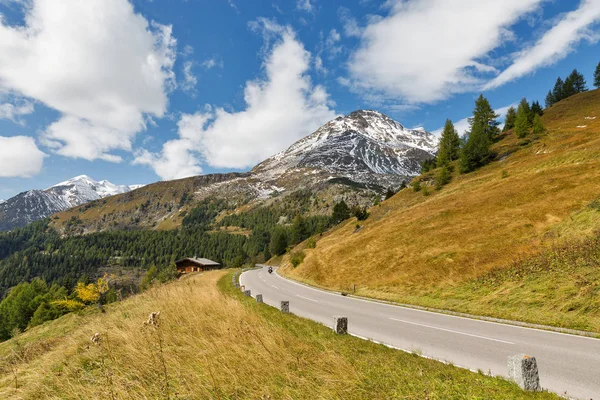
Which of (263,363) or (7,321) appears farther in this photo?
(7,321)

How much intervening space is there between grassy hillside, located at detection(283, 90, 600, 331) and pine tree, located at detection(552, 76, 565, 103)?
91764 mm

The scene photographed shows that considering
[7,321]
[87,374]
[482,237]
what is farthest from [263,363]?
[7,321]

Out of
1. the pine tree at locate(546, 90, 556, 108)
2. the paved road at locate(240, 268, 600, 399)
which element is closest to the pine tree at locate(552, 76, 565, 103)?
the pine tree at locate(546, 90, 556, 108)

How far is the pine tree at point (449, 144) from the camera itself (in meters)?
76.3

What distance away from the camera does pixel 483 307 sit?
53.9ft

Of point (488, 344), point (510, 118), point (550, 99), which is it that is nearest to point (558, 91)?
point (550, 99)

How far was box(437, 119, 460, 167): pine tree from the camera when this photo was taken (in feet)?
250

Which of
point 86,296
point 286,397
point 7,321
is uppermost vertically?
point 286,397

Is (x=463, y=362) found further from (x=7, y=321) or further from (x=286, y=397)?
(x=7, y=321)

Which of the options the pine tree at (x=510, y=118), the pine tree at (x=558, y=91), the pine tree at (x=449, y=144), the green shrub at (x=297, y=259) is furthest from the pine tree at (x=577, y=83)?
the green shrub at (x=297, y=259)

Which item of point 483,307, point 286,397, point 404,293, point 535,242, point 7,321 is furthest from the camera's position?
point 7,321

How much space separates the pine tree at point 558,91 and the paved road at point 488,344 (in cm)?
15096

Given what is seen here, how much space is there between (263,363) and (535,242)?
1014 inches

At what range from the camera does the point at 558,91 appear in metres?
121
